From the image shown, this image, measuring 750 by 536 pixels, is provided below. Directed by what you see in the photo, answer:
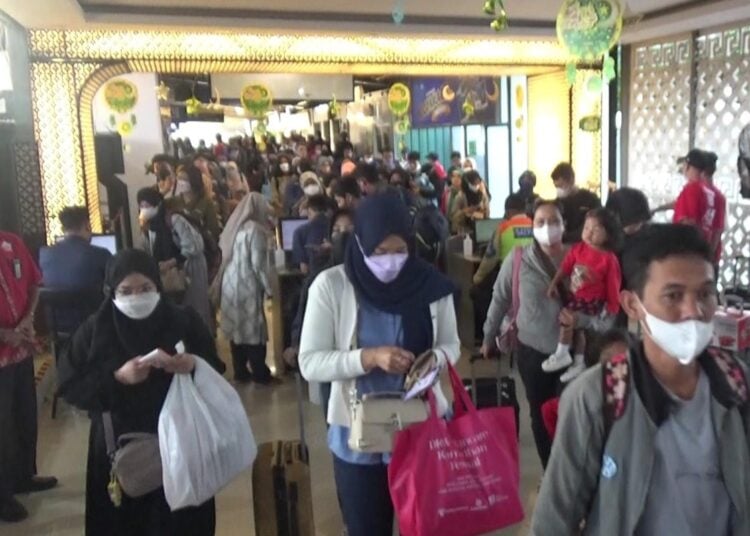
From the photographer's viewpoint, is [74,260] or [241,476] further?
[74,260]

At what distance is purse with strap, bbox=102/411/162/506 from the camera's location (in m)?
2.35

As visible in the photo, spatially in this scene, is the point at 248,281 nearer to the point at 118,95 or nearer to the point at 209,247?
the point at 209,247

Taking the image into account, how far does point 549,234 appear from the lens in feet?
11.1

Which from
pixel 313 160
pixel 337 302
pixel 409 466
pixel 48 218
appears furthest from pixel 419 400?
pixel 313 160

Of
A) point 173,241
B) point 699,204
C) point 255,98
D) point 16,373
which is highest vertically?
point 255,98

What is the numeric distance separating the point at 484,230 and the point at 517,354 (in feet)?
10.8

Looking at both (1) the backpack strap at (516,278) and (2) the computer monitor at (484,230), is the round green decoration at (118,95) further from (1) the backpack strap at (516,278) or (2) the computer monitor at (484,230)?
(1) the backpack strap at (516,278)

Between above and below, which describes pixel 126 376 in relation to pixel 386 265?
below

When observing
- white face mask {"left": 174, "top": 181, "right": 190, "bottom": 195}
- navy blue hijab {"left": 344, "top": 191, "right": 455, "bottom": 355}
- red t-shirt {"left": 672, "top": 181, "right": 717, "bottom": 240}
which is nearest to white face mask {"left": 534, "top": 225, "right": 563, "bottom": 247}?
navy blue hijab {"left": 344, "top": 191, "right": 455, "bottom": 355}

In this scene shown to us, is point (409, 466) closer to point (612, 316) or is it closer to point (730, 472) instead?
point (730, 472)

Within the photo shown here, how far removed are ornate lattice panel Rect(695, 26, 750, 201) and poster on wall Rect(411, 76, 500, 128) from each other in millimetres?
5408

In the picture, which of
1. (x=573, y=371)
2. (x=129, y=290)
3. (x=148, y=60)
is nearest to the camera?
(x=129, y=290)

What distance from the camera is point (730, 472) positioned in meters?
1.36

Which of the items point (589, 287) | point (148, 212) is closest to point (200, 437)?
point (589, 287)
